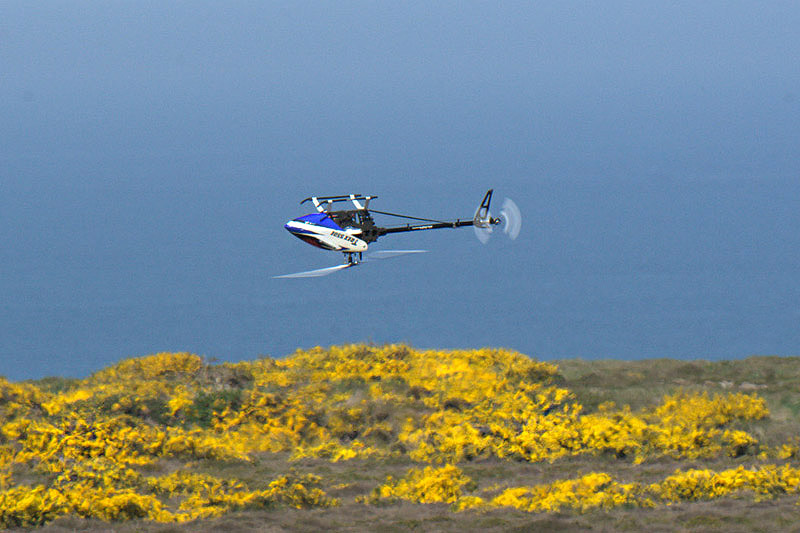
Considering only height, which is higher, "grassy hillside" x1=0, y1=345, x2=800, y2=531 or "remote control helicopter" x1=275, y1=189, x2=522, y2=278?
"remote control helicopter" x1=275, y1=189, x2=522, y2=278

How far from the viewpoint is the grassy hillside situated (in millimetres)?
24297

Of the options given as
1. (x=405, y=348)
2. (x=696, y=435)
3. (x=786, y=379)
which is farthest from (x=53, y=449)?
(x=786, y=379)

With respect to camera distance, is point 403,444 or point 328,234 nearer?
point 328,234

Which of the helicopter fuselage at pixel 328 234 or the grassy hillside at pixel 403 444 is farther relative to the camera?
the helicopter fuselage at pixel 328 234

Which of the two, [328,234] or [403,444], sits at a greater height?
[328,234]

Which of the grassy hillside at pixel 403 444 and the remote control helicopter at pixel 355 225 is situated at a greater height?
the remote control helicopter at pixel 355 225

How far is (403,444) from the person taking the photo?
32.6m

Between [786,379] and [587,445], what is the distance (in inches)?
496

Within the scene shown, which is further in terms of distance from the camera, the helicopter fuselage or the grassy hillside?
the helicopter fuselage

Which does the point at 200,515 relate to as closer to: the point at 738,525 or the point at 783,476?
the point at 738,525

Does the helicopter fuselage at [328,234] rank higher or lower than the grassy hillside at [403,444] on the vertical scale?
higher

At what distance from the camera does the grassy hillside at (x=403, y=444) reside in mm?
24297

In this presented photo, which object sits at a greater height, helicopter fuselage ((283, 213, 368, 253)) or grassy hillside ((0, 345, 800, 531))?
helicopter fuselage ((283, 213, 368, 253))

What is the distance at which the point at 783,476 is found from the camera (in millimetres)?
26328
